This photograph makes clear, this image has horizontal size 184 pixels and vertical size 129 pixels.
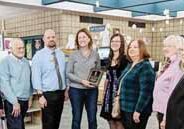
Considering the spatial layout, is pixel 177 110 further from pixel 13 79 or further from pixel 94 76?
pixel 13 79

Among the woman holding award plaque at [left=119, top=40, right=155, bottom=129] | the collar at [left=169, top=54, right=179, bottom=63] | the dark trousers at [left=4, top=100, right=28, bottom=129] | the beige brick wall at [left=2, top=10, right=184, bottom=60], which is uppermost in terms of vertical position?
the beige brick wall at [left=2, top=10, right=184, bottom=60]

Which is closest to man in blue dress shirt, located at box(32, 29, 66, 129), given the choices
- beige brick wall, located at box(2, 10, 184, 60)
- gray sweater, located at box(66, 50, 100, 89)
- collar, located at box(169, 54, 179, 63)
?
gray sweater, located at box(66, 50, 100, 89)

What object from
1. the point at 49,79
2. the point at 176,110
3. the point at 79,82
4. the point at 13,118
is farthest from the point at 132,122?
the point at 176,110

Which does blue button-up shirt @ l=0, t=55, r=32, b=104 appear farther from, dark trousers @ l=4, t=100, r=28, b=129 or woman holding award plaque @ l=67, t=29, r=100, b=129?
woman holding award plaque @ l=67, t=29, r=100, b=129

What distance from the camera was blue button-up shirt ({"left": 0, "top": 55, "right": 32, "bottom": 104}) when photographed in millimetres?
3107

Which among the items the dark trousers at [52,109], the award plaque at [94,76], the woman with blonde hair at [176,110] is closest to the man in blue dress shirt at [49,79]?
the dark trousers at [52,109]

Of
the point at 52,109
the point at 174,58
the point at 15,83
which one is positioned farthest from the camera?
the point at 52,109

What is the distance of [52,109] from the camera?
3248 millimetres

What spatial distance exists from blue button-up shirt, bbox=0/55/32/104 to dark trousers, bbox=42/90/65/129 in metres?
0.25

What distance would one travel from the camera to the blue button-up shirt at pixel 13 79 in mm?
3107

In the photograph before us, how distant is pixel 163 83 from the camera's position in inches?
107

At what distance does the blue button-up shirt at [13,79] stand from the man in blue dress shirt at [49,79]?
0.38ft

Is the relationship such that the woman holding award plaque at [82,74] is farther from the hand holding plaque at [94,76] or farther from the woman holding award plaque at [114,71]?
the woman holding award plaque at [114,71]

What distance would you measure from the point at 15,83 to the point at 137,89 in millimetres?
1235
